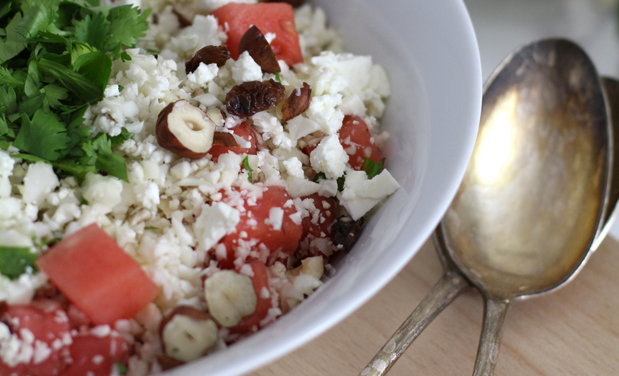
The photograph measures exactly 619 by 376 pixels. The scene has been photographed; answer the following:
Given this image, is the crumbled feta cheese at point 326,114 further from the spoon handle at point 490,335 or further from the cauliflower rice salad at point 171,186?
the spoon handle at point 490,335

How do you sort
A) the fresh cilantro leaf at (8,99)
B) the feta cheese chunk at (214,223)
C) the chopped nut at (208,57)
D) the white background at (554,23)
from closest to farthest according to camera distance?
1. the feta cheese chunk at (214,223)
2. the fresh cilantro leaf at (8,99)
3. the chopped nut at (208,57)
4. the white background at (554,23)

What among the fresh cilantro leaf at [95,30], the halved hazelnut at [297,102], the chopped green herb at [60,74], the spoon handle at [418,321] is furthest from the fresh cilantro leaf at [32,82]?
the spoon handle at [418,321]

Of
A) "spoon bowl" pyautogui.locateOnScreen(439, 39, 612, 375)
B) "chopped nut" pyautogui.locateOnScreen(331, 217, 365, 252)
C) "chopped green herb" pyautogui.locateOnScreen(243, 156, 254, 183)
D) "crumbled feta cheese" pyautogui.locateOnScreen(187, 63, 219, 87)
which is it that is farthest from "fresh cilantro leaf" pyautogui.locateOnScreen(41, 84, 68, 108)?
"spoon bowl" pyautogui.locateOnScreen(439, 39, 612, 375)

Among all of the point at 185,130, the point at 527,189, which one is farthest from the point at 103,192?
the point at 527,189

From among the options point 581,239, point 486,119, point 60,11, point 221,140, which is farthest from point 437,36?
point 60,11

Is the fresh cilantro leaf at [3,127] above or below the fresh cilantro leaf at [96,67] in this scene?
below

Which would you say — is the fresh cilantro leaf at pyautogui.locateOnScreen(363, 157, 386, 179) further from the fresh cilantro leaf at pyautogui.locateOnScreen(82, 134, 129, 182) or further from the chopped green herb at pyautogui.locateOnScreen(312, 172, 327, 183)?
the fresh cilantro leaf at pyautogui.locateOnScreen(82, 134, 129, 182)

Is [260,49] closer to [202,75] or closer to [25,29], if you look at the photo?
[202,75]

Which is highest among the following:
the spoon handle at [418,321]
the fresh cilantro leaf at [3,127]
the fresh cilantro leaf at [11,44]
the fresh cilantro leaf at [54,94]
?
the fresh cilantro leaf at [11,44]

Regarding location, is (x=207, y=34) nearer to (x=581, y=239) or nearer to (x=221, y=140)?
(x=221, y=140)
